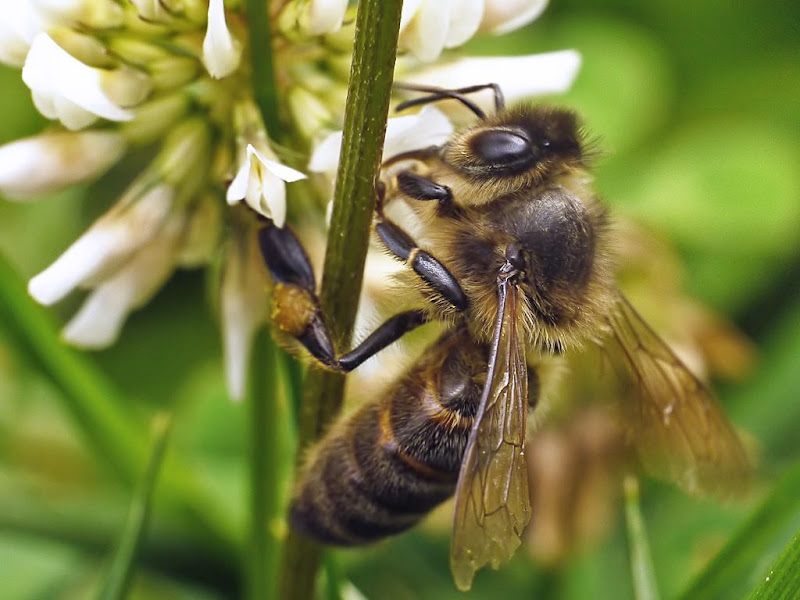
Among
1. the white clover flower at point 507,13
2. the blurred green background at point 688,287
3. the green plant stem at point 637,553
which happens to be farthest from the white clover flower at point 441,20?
the green plant stem at point 637,553

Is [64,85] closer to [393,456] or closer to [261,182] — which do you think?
[261,182]

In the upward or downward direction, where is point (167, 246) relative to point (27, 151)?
downward

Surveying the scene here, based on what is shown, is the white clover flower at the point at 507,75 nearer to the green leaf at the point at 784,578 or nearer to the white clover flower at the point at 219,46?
the white clover flower at the point at 219,46

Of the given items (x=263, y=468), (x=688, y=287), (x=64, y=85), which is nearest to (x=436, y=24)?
(x=64, y=85)

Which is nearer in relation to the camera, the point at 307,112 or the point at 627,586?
the point at 307,112

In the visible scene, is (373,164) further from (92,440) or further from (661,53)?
(661,53)

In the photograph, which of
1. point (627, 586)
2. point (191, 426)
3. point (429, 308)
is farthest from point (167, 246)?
point (627, 586)

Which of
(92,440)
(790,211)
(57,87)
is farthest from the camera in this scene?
(790,211)

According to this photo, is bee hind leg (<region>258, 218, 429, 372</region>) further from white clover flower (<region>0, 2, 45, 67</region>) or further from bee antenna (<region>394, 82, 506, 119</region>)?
white clover flower (<region>0, 2, 45, 67</region>)
